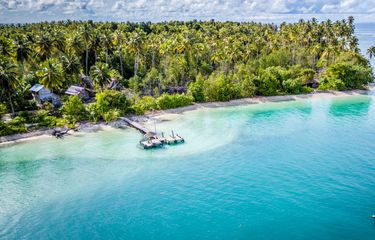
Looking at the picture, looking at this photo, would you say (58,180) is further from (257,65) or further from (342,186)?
(257,65)

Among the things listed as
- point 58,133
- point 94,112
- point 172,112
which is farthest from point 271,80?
point 58,133

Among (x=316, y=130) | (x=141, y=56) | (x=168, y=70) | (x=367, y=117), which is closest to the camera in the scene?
(x=316, y=130)

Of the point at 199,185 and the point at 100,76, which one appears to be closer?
the point at 199,185

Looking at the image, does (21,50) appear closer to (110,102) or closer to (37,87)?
(37,87)

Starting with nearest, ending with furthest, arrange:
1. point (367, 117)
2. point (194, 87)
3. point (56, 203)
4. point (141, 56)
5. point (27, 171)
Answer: point (56, 203)
point (27, 171)
point (367, 117)
point (194, 87)
point (141, 56)

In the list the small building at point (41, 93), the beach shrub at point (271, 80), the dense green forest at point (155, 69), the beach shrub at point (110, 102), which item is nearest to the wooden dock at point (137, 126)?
the dense green forest at point (155, 69)

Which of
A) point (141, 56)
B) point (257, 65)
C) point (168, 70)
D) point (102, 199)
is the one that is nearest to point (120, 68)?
point (141, 56)

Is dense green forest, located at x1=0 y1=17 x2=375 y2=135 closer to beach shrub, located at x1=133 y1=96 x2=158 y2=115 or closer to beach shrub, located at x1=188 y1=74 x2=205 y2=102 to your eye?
beach shrub, located at x1=133 y1=96 x2=158 y2=115
